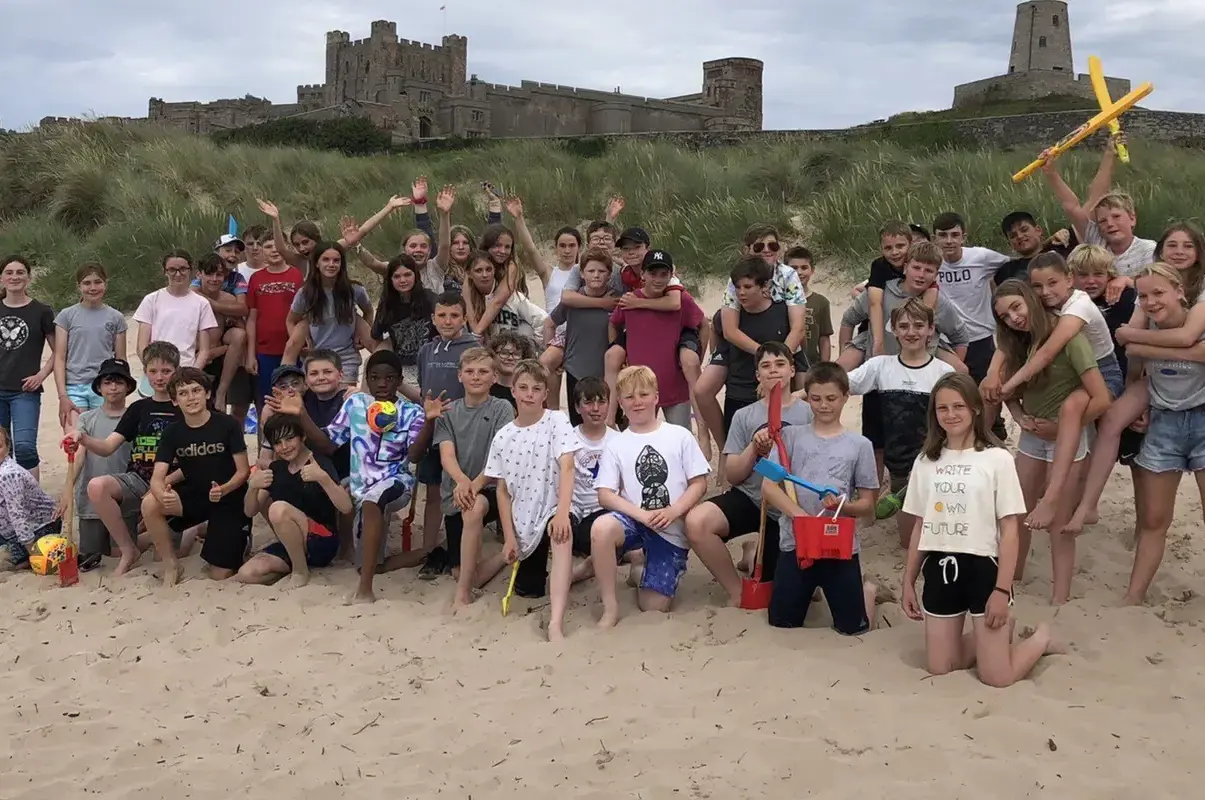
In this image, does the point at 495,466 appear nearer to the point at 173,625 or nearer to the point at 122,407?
the point at 173,625

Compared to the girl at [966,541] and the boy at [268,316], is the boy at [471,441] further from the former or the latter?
the girl at [966,541]

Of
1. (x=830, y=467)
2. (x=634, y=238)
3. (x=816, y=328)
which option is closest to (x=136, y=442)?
(x=634, y=238)

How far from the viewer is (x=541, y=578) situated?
16.2 feet

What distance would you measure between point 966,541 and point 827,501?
68cm

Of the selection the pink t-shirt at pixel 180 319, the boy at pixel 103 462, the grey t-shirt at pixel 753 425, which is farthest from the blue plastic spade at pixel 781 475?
the pink t-shirt at pixel 180 319

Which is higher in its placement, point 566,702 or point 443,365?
point 443,365

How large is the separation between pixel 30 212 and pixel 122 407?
11910 mm


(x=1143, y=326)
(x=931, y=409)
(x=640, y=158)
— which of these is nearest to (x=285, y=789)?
(x=931, y=409)

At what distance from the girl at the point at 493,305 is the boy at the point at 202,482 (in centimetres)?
160

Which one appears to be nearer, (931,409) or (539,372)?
(931,409)

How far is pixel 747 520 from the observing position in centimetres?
477

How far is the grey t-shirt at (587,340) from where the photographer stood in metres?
6.15

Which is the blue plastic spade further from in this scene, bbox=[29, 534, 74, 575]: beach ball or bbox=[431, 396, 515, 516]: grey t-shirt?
bbox=[29, 534, 74, 575]: beach ball

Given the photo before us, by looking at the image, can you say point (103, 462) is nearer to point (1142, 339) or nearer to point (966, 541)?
point (966, 541)
